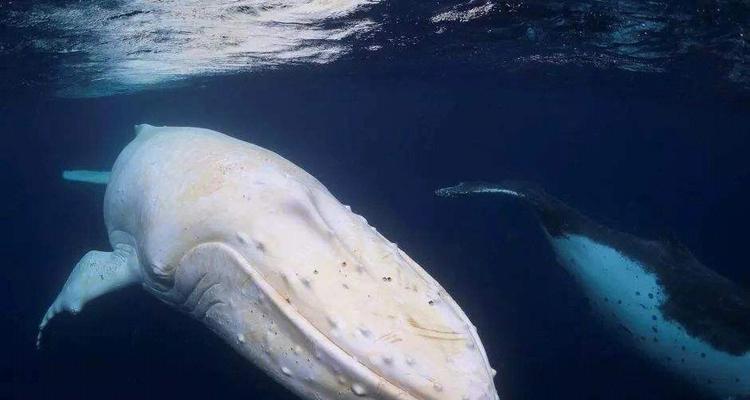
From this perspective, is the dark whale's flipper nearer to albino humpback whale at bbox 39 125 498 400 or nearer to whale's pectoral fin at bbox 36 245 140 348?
whale's pectoral fin at bbox 36 245 140 348

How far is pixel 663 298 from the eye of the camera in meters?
8.34

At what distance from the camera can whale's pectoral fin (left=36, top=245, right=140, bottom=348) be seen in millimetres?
5852

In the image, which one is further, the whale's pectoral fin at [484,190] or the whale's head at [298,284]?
the whale's pectoral fin at [484,190]

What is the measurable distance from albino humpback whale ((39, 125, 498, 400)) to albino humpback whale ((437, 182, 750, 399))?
6.08 metres

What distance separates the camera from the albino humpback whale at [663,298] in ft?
26.2

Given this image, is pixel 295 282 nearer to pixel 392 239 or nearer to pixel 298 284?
pixel 298 284

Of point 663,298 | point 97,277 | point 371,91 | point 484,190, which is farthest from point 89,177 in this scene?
point 371,91

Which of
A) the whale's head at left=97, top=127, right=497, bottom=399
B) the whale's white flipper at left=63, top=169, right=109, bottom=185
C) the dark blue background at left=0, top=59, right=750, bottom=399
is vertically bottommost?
the dark blue background at left=0, top=59, right=750, bottom=399

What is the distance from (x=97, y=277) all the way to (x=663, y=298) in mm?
8435

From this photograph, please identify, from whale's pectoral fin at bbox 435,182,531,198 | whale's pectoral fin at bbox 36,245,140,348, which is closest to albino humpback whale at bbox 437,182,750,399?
whale's pectoral fin at bbox 435,182,531,198

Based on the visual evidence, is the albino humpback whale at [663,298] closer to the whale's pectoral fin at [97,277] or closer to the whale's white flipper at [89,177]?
the whale's pectoral fin at [97,277]

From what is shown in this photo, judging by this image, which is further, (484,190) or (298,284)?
(484,190)

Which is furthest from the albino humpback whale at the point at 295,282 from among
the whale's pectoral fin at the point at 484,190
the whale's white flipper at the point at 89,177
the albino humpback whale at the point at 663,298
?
the whale's white flipper at the point at 89,177

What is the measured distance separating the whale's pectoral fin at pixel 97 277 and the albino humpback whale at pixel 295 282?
0.79m
